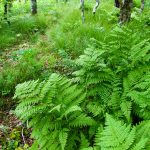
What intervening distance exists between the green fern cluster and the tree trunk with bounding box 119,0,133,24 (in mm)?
3592

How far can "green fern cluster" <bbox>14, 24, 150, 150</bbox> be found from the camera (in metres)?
3.78

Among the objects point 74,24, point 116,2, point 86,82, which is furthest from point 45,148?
point 116,2

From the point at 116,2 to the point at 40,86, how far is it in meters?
11.1

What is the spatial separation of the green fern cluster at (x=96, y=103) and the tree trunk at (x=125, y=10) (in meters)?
3.59

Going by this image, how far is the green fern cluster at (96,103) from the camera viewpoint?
12.4ft

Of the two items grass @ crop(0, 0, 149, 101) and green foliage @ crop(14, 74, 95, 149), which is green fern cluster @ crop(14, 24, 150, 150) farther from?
grass @ crop(0, 0, 149, 101)

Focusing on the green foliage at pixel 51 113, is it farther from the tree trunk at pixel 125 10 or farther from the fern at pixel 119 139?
the tree trunk at pixel 125 10

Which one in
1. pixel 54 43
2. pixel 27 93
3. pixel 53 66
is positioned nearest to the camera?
pixel 27 93

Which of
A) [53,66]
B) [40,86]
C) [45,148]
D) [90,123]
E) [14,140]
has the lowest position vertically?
[14,140]

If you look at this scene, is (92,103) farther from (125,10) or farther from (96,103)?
(125,10)

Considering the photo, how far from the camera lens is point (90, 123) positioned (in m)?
4.13

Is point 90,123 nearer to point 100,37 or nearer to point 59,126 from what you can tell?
point 59,126

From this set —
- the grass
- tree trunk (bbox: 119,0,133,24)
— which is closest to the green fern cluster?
the grass

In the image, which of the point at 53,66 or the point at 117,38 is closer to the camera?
the point at 117,38
